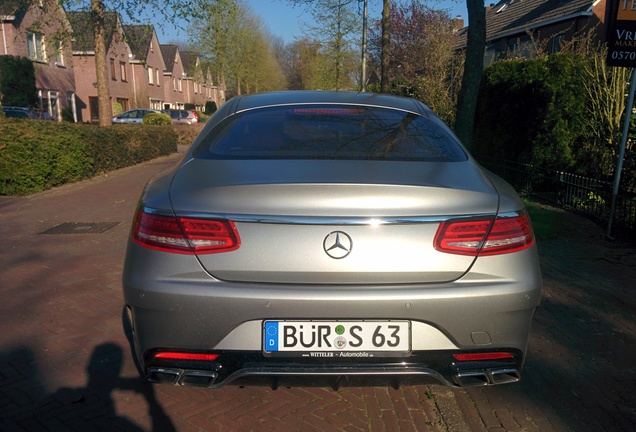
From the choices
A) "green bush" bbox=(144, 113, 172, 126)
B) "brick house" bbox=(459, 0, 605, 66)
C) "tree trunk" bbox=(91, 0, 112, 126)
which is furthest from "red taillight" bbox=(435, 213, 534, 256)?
"green bush" bbox=(144, 113, 172, 126)

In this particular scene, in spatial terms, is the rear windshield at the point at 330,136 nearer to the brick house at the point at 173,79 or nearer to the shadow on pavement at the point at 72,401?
the shadow on pavement at the point at 72,401

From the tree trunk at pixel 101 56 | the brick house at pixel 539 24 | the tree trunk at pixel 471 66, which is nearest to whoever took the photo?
the tree trunk at pixel 471 66

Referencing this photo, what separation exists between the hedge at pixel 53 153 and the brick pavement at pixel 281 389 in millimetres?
5536

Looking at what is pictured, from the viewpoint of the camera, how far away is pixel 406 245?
227cm

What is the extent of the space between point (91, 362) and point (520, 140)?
29.7ft

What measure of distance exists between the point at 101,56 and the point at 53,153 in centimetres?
761

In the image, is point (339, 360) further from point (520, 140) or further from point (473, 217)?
point (520, 140)

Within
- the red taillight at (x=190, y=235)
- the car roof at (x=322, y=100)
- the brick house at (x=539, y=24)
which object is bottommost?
the red taillight at (x=190, y=235)

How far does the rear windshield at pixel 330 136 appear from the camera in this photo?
2777 millimetres

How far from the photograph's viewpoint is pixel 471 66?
28.3 ft

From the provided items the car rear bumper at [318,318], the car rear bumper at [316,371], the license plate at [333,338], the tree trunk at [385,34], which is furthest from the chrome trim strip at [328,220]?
the tree trunk at [385,34]

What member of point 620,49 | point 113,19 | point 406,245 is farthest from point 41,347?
point 113,19

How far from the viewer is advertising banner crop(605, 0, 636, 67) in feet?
20.2

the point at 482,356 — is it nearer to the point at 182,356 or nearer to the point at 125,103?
the point at 182,356
